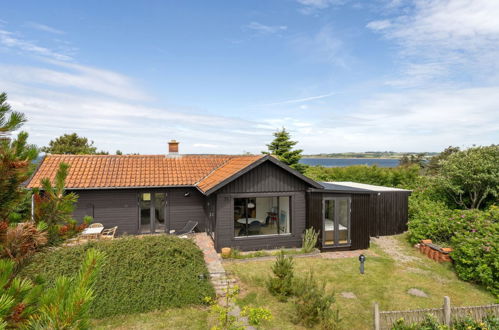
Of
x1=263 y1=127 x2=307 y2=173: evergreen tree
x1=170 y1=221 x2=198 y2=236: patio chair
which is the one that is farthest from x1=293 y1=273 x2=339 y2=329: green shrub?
x1=263 y1=127 x2=307 y2=173: evergreen tree

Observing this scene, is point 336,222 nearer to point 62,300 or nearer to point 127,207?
point 127,207

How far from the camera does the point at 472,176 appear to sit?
595 inches

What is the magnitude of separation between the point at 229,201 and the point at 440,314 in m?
8.34

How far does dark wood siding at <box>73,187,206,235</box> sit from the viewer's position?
563 inches

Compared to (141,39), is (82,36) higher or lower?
lower

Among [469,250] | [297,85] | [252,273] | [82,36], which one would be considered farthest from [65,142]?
[469,250]

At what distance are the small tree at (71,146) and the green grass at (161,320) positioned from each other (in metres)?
35.2

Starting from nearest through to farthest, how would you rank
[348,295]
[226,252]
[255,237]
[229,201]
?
[348,295], [226,252], [229,201], [255,237]

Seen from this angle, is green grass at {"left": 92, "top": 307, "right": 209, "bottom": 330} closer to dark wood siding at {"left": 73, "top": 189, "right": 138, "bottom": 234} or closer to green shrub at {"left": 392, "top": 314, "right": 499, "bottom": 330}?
green shrub at {"left": 392, "top": 314, "right": 499, "bottom": 330}

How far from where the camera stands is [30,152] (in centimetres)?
289

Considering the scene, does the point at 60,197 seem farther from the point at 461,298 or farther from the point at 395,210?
the point at 395,210

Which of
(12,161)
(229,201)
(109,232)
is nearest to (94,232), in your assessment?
(109,232)

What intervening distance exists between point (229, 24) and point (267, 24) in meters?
2.69

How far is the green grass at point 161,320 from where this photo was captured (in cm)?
699
